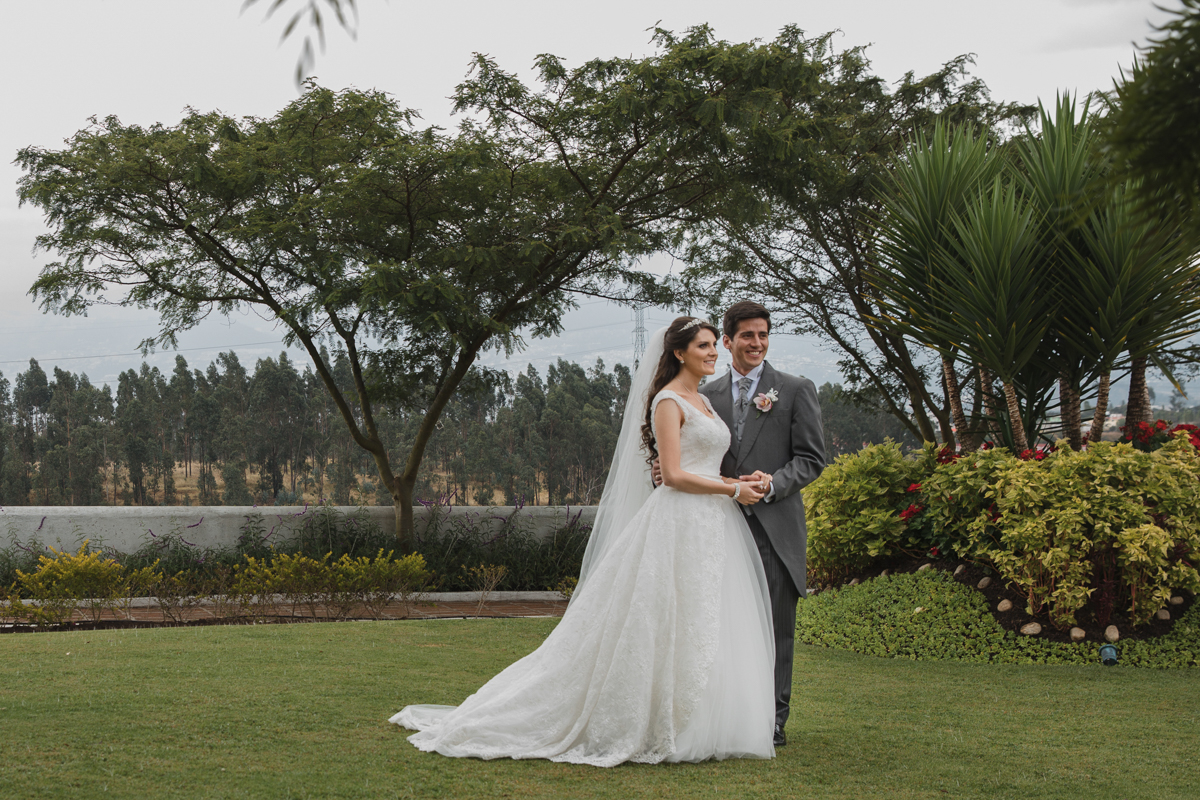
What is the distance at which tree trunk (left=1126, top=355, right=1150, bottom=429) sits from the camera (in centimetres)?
812

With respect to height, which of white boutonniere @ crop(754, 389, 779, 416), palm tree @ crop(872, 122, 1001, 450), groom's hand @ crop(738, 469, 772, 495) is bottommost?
groom's hand @ crop(738, 469, 772, 495)

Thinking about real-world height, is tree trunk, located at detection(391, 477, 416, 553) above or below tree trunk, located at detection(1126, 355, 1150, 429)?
below

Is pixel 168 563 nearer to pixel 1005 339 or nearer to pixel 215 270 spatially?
pixel 215 270

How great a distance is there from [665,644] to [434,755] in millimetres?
1070

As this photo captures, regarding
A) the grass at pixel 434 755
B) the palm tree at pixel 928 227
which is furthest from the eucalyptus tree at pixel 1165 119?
the palm tree at pixel 928 227

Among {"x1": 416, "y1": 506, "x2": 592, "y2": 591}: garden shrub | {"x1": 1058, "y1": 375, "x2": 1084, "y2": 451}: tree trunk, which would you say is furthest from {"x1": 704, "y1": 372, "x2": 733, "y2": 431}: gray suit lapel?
{"x1": 416, "y1": 506, "x2": 592, "y2": 591}: garden shrub

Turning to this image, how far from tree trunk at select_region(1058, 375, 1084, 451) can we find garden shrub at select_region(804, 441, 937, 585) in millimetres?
1169

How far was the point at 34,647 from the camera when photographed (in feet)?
20.7

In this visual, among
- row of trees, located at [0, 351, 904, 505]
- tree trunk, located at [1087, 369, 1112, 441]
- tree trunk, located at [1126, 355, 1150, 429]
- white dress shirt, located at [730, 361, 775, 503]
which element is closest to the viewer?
white dress shirt, located at [730, 361, 775, 503]

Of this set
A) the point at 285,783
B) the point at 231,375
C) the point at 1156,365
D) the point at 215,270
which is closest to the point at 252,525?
the point at 215,270

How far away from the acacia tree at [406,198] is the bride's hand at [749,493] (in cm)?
646

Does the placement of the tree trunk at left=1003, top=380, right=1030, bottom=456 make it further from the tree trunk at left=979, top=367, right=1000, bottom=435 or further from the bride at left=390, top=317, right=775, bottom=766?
the bride at left=390, top=317, right=775, bottom=766

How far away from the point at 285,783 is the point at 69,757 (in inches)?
36.5

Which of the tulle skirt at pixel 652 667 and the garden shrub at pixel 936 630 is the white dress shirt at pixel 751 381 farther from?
the garden shrub at pixel 936 630
